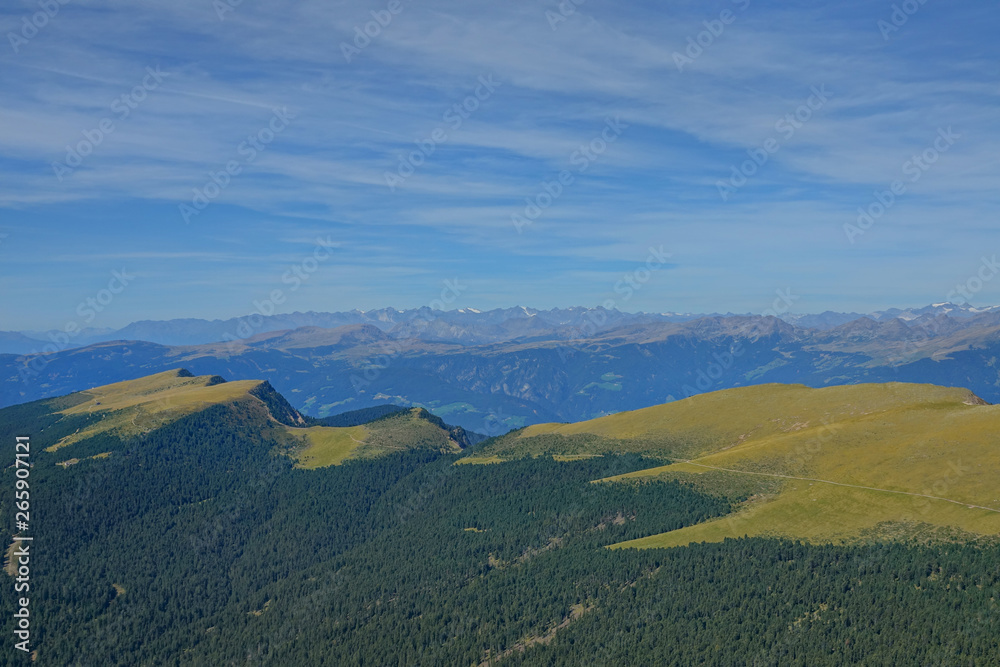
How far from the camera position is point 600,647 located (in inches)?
6742

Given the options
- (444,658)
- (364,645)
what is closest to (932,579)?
(444,658)

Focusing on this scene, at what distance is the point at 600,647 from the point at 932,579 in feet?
278

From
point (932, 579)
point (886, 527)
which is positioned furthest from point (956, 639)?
point (886, 527)

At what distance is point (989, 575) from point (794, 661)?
57.0 meters

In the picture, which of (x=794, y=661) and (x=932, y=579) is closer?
(x=794, y=661)

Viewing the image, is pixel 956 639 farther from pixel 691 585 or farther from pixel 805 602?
pixel 691 585

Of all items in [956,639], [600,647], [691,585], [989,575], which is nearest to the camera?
[956,639]

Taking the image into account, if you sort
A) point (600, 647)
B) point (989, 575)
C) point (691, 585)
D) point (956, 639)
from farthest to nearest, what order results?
point (691, 585) → point (600, 647) → point (989, 575) → point (956, 639)

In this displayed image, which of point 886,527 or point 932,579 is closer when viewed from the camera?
point 932,579

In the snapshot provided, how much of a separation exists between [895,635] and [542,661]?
8207 cm

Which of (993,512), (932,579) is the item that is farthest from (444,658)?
(993,512)

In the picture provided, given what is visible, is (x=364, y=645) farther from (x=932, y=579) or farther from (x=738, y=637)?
(x=932, y=579)

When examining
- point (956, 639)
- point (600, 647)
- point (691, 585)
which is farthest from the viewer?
point (691, 585)

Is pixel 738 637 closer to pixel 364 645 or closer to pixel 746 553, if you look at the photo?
pixel 746 553
